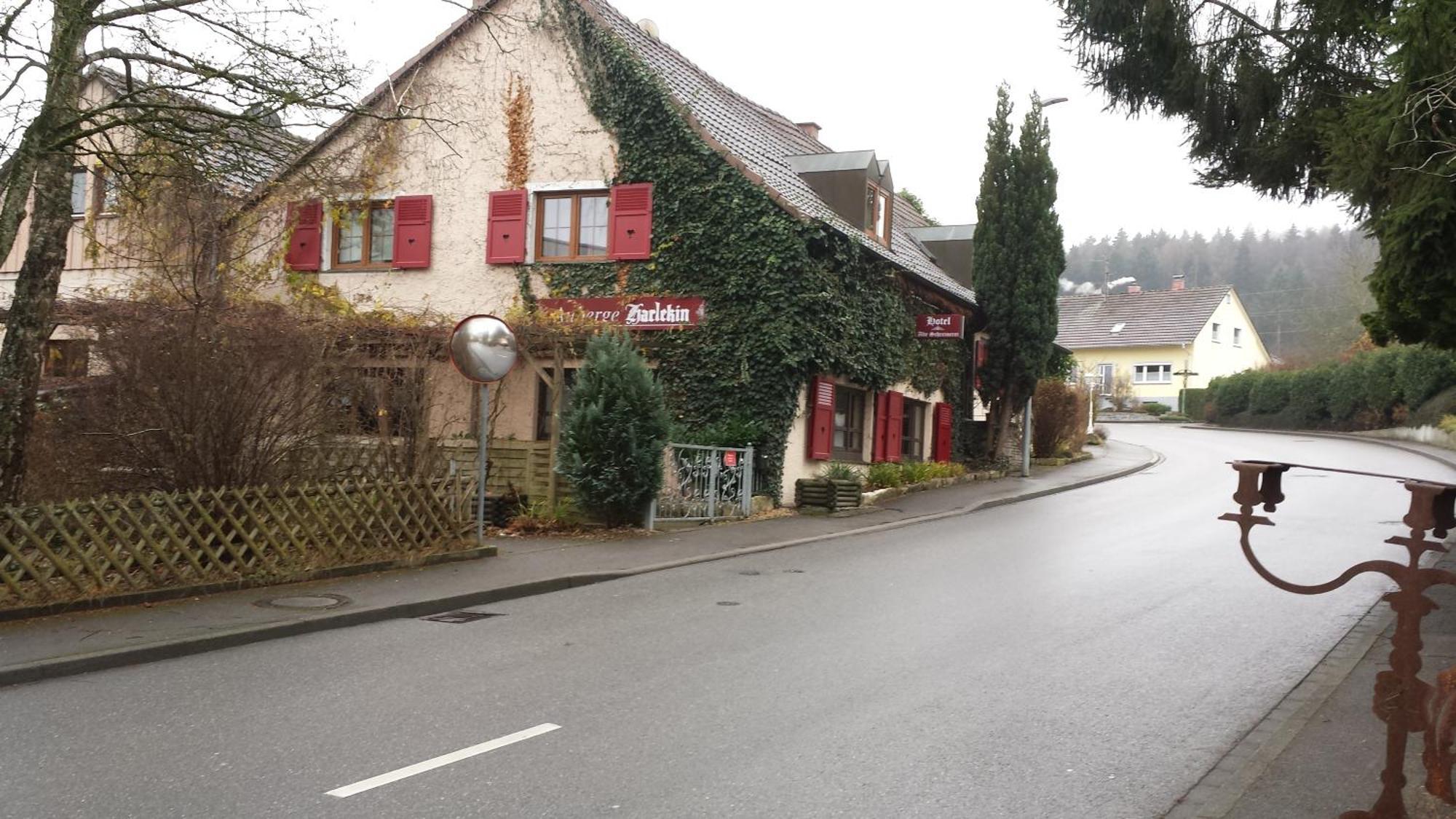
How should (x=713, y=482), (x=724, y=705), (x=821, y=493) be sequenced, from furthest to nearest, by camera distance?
(x=821, y=493)
(x=713, y=482)
(x=724, y=705)

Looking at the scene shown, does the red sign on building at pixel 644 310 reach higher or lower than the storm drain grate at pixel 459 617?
higher

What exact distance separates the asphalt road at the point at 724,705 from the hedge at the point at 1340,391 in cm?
3313

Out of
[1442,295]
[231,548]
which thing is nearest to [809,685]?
[1442,295]

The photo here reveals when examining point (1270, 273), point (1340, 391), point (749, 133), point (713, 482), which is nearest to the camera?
point (713, 482)

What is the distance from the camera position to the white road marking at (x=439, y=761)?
5.10 m

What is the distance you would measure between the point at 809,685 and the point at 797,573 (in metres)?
5.30

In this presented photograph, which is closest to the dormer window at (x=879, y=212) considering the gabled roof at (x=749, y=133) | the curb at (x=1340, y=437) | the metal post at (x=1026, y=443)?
the gabled roof at (x=749, y=133)

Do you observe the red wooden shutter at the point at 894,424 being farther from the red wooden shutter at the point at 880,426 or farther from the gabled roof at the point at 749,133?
the gabled roof at the point at 749,133

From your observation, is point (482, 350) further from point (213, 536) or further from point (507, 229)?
point (507, 229)

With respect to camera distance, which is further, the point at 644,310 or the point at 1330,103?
the point at 644,310

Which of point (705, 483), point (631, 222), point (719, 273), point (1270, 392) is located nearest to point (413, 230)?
point (631, 222)

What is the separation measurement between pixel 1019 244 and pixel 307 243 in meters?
15.3

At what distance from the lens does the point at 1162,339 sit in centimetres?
6366

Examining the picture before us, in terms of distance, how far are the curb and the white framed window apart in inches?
420
